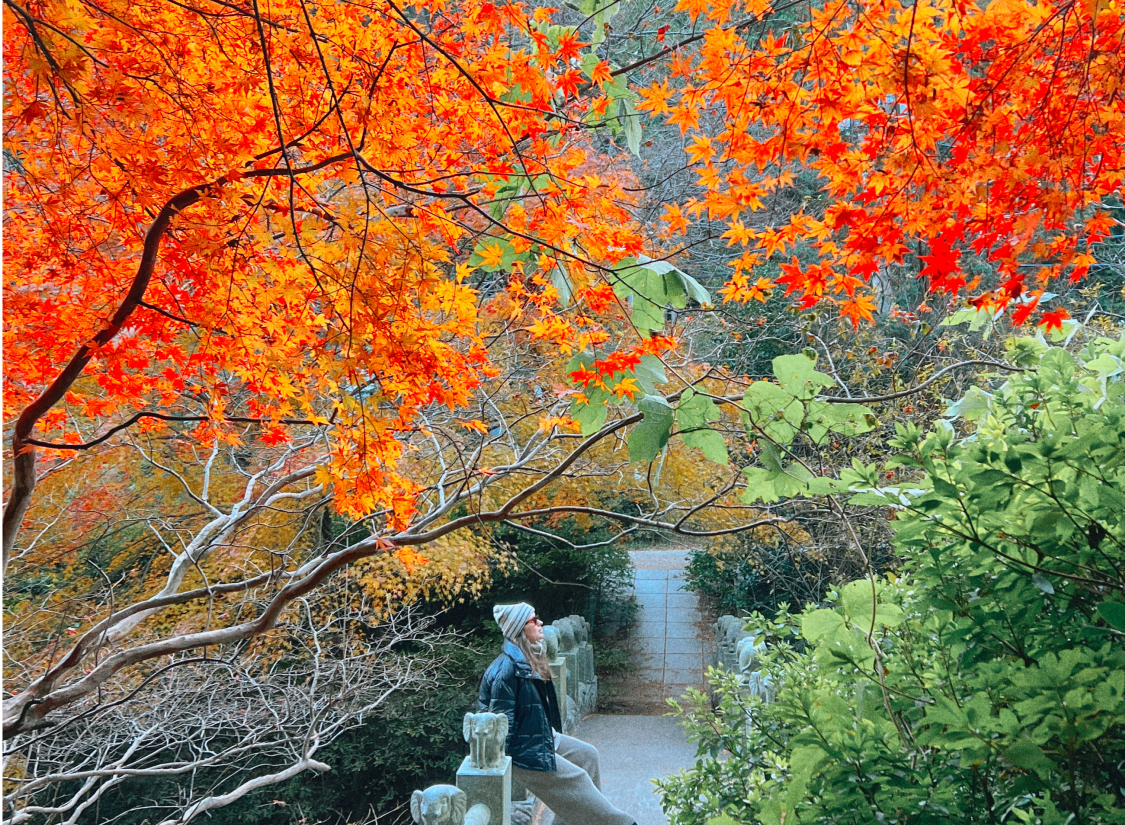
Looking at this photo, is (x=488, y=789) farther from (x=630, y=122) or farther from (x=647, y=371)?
(x=630, y=122)

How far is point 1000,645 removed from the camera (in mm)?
1526

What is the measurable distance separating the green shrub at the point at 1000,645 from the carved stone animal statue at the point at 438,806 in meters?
2.14

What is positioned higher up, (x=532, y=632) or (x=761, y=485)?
(x=761, y=485)

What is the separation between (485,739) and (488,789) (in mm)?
233

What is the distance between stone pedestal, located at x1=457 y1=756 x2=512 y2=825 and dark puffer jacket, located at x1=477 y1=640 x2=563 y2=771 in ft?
1.90

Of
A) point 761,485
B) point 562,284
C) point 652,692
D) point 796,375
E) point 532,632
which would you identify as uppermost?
point 562,284

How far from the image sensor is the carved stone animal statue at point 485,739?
3.94 m

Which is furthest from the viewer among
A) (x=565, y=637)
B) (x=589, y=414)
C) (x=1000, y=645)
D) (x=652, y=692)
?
(x=652, y=692)

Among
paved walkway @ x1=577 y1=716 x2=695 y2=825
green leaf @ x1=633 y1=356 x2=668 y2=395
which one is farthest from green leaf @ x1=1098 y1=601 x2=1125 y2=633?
paved walkway @ x1=577 y1=716 x2=695 y2=825

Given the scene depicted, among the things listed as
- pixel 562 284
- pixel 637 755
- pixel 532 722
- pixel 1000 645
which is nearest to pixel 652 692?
pixel 637 755

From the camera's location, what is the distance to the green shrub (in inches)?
50.8

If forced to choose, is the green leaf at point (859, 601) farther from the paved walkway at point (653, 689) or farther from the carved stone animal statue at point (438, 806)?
the paved walkway at point (653, 689)

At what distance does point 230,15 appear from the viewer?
3.17 meters

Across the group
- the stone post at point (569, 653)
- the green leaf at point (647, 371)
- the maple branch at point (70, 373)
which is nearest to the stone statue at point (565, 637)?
the stone post at point (569, 653)
